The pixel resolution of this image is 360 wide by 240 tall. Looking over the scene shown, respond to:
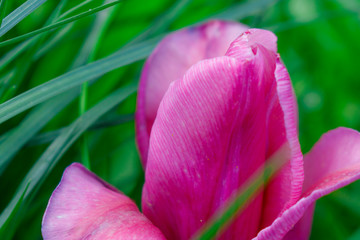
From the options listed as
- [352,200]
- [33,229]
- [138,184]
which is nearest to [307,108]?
[352,200]

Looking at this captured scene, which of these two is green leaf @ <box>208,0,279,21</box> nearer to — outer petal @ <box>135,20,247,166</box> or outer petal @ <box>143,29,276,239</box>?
outer petal @ <box>135,20,247,166</box>

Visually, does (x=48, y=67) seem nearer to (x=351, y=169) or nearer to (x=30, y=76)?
(x=30, y=76)

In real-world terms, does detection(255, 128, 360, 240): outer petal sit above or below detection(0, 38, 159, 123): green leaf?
below

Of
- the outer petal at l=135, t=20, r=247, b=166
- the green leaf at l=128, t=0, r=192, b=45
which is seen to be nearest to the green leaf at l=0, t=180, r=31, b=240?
the outer petal at l=135, t=20, r=247, b=166

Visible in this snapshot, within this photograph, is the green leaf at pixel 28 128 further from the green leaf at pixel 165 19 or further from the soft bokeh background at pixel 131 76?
the green leaf at pixel 165 19

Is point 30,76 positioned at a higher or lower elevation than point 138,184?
higher

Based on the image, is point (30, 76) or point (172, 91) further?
point (30, 76)
